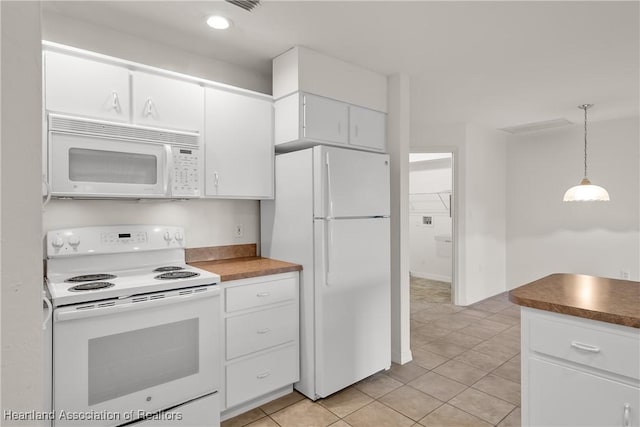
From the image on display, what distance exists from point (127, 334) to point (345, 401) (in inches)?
59.3

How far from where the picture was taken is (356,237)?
2.67 m

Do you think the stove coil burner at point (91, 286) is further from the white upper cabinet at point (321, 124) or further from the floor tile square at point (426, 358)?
the floor tile square at point (426, 358)

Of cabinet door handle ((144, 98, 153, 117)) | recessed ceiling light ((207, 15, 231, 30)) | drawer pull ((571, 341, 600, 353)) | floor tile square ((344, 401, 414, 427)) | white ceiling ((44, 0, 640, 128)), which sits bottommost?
floor tile square ((344, 401, 414, 427))

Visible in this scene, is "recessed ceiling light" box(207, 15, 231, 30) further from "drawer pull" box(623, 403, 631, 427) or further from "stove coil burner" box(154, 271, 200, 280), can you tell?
"drawer pull" box(623, 403, 631, 427)

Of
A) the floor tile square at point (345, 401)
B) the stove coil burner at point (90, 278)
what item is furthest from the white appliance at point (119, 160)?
the floor tile square at point (345, 401)

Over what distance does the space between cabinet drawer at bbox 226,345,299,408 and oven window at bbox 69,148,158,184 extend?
1.31 meters

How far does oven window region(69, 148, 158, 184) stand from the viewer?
6.78 ft

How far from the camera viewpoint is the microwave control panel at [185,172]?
2.38 metres

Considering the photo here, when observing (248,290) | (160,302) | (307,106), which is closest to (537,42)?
(307,106)

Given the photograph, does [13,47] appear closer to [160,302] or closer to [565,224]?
[160,302]

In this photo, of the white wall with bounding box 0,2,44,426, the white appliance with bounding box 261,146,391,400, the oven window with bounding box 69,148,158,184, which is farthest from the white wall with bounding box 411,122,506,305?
the white wall with bounding box 0,2,44,426

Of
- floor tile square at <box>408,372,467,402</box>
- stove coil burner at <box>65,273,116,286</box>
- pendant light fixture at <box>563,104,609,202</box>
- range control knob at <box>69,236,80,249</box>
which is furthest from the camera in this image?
pendant light fixture at <box>563,104,609,202</box>

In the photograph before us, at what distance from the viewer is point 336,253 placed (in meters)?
2.55

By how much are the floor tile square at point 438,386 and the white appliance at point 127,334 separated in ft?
4.91
